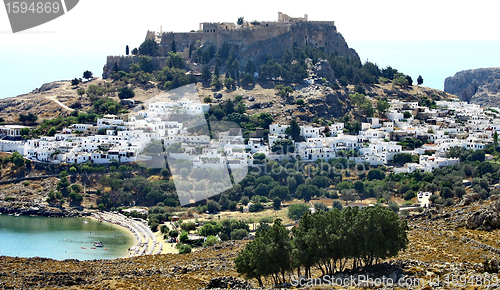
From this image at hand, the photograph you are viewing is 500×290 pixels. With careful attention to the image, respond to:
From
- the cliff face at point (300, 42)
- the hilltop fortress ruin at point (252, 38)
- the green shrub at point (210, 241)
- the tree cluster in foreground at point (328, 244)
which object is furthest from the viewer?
the hilltop fortress ruin at point (252, 38)

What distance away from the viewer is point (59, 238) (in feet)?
73.6

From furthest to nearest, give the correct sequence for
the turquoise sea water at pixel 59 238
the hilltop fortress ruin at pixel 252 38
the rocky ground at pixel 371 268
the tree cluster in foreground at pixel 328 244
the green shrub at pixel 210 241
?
1. the hilltop fortress ruin at pixel 252 38
2. the turquoise sea water at pixel 59 238
3. the green shrub at pixel 210 241
4. the tree cluster in foreground at pixel 328 244
5. the rocky ground at pixel 371 268

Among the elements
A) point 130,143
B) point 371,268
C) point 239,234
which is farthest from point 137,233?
point 371,268

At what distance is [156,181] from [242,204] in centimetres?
440

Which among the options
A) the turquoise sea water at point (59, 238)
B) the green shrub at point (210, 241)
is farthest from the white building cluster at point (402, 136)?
the green shrub at point (210, 241)

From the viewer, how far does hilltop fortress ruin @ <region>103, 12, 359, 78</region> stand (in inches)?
1564

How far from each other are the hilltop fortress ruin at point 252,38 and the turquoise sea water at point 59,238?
1768 centimetres

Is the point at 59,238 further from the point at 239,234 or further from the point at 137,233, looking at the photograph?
the point at 239,234


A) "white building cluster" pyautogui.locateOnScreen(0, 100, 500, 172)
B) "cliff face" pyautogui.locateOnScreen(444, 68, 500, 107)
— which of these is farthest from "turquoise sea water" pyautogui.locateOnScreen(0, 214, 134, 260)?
"cliff face" pyautogui.locateOnScreen(444, 68, 500, 107)

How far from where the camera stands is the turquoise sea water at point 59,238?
20453 mm

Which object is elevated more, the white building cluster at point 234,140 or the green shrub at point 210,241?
the white building cluster at point 234,140

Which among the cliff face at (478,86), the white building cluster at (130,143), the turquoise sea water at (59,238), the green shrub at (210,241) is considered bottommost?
the turquoise sea water at (59,238)

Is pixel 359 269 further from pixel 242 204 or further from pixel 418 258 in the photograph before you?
pixel 242 204

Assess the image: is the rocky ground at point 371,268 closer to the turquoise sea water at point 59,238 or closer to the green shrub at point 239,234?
the green shrub at point 239,234
